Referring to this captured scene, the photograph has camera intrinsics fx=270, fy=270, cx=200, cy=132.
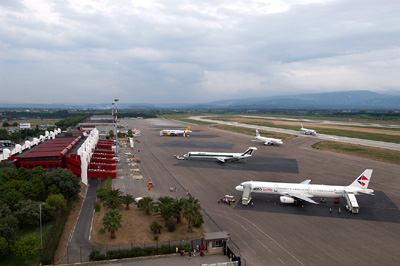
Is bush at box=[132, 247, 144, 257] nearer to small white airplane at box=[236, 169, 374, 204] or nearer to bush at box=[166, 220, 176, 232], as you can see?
bush at box=[166, 220, 176, 232]

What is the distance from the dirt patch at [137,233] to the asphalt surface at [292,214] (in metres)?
3.96

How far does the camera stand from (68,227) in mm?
37656

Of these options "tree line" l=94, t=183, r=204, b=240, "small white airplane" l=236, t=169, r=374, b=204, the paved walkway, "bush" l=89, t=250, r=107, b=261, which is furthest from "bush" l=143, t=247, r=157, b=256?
"small white airplane" l=236, t=169, r=374, b=204

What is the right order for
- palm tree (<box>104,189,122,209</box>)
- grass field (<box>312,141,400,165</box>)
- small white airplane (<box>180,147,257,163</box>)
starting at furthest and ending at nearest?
grass field (<box>312,141,400,165</box>) → small white airplane (<box>180,147,257,163</box>) → palm tree (<box>104,189,122,209</box>)

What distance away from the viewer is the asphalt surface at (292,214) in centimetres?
3198

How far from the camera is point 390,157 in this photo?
85.1m

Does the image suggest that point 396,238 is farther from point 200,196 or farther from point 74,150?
point 74,150

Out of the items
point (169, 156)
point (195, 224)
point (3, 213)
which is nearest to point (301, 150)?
point (169, 156)

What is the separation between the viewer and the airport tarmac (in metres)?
32.0

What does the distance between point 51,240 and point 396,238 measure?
44482mm

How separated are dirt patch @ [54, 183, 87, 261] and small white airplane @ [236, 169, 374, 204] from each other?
90.9 ft

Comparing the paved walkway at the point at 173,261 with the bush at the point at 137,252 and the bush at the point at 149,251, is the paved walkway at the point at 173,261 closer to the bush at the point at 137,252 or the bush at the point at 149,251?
the bush at the point at 137,252

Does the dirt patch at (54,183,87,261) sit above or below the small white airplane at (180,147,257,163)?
below

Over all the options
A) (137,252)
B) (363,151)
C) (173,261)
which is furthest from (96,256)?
(363,151)
